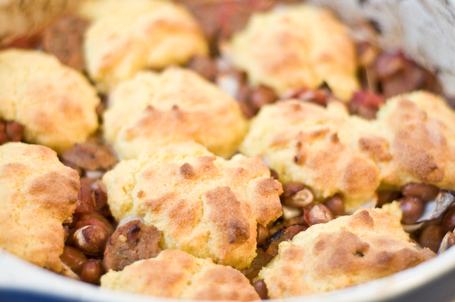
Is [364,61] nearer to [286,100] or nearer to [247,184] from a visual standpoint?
[286,100]

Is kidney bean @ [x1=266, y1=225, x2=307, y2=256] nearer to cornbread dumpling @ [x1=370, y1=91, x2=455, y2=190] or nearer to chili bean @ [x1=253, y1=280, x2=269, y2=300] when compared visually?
chili bean @ [x1=253, y1=280, x2=269, y2=300]

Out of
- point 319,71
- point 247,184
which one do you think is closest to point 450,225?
point 247,184

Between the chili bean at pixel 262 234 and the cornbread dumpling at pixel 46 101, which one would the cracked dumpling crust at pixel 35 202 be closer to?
the cornbread dumpling at pixel 46 101

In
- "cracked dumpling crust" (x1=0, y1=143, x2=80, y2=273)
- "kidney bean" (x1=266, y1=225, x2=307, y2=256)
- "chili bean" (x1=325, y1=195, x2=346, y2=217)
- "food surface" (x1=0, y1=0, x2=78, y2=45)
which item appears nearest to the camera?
"cracked dumpling crust" (x1=0, y1=143, x2=80, y2=273)

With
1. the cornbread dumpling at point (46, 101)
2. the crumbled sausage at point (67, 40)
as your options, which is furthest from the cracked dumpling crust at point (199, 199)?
the crumbled sausage at point (67, 40)

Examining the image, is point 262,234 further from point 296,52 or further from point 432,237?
point 296,52

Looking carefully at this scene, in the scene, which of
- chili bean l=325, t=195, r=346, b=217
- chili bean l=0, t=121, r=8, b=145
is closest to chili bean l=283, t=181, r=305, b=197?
chili bean l=325, t=195, r=346, b=217

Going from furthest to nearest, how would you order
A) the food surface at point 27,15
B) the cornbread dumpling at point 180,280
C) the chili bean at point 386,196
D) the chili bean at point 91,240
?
the food surface at point 27,15 < the chili bean at point 386,196 < the chili bean at point 91,240 < the cornbread dumpling at point 180,280

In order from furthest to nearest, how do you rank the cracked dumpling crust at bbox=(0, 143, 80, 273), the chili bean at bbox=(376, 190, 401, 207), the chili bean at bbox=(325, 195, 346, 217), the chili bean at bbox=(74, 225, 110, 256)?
the chili bean at bbox=(376, 190, 401, 207) → the chili bean at bbox=(325, 195, 346, 217) → the chili bean at bbox=(74, 225, 110, 256) → the cracked dumpling crust at bbox=(0, 143, 80, 273)
